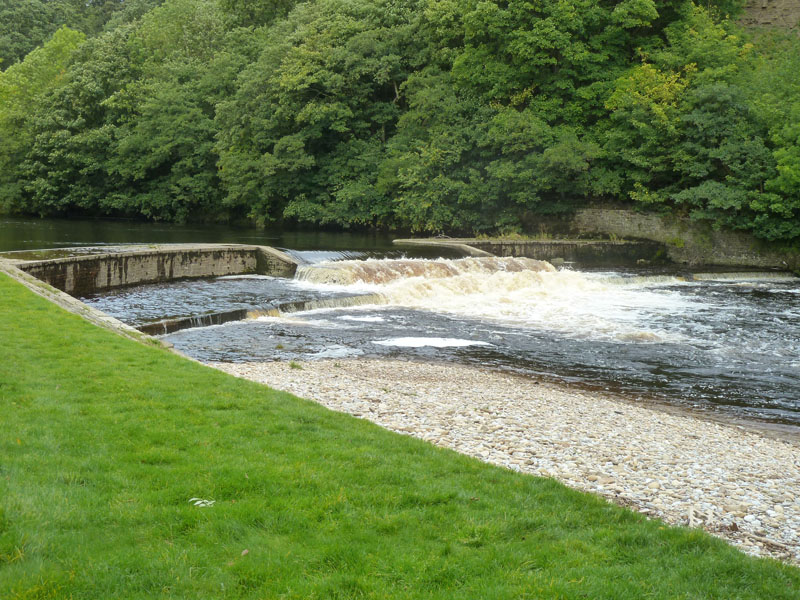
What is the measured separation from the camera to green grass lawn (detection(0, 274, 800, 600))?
4.28 m

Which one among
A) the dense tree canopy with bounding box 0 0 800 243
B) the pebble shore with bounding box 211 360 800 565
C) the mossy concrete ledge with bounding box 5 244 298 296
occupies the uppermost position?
the dense tree canopy with bounding box 0 0 800 243

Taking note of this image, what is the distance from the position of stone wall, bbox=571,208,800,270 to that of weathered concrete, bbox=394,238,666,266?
1095mm

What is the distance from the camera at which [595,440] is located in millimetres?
8820

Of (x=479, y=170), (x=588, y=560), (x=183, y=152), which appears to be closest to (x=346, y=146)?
(x=479, y=170)

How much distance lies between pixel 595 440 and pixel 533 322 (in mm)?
10457

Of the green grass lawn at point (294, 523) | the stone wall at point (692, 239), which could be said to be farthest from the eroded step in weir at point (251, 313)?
the stone wall at point (692, 239)

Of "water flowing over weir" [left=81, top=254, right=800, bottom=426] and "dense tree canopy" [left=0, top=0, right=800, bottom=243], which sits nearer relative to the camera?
"water flowing over weir" [left=81, top=254, right=800, bottom=426]

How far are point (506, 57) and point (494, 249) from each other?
11.7m

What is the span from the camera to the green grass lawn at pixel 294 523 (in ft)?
14.0

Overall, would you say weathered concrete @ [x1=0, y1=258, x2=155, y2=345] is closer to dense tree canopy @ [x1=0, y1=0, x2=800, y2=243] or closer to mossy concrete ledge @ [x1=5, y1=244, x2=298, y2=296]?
mossy concrete ledge @ [x1=5, y1=244, x2=298, y2=296]

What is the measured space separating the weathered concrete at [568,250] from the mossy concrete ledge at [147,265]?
723 centimetres

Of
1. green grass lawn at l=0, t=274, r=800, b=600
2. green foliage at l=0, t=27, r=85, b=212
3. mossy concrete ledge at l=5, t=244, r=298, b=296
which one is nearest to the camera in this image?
green grass lawn at l=0, t=274, r=800, b=600

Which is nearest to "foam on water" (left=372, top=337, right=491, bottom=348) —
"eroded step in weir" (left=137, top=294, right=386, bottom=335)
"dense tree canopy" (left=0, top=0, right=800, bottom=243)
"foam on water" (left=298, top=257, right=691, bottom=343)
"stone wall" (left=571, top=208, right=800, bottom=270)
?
"foam on water" (left=298, top=257, right=691, bottom=343)

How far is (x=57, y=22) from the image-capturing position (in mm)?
77125
